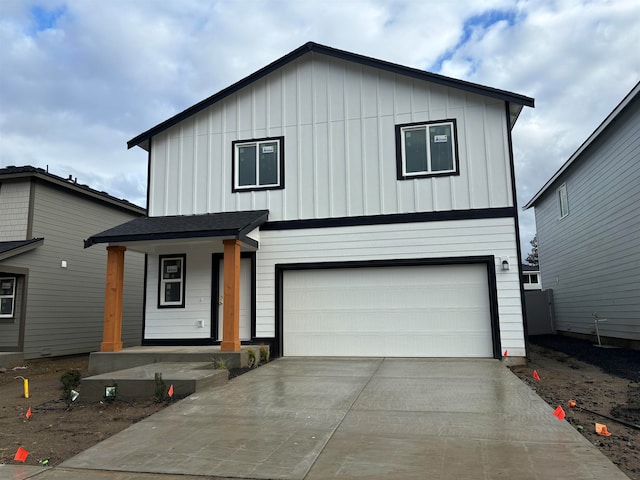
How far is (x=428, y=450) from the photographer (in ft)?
13.9

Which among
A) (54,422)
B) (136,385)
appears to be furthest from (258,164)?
(54,422)

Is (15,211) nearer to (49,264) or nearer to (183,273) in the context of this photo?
(49,264)

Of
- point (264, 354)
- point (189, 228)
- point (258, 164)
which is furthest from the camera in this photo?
point (258, 164)

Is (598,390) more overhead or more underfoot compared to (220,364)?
more underfoot

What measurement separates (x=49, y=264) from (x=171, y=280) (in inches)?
199

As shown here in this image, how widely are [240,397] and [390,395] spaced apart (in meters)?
1.99

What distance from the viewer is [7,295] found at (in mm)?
13117

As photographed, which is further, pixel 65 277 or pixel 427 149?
pixel 65 277

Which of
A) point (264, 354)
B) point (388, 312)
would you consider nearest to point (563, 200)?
point (388, 312)

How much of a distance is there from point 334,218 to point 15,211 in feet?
30.0

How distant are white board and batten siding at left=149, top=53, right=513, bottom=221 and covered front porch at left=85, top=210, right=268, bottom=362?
2.67 feet

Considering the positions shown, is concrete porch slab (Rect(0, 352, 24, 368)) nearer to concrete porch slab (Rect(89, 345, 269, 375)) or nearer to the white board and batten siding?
concrete porch slab (Rect(89, 345, 269, 375))

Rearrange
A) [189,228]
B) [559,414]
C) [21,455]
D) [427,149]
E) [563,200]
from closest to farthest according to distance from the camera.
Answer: [21,455], [559,414], [189,228], [427,149], [563,200]

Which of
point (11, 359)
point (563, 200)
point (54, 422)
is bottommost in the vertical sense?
point (54, 422)
